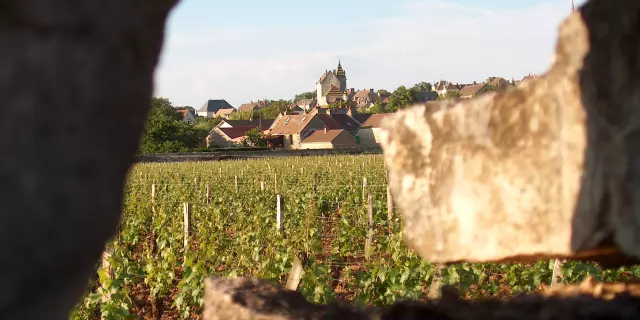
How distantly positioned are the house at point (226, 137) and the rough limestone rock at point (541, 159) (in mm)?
83734

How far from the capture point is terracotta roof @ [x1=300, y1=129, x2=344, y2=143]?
79500mm

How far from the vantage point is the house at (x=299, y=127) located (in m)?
84.2

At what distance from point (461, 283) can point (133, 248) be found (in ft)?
30.5

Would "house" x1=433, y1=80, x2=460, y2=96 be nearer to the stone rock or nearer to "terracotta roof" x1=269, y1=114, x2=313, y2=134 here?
"terracotta roof" x1=269, y1=114, x2=313, y2=134

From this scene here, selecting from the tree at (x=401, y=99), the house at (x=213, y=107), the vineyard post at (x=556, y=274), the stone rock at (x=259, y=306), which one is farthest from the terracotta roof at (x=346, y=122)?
the house at (x=213, y=107)

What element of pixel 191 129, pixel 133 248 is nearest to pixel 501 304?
pixel 133 248

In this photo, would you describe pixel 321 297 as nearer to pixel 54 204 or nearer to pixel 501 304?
pixel 501 304

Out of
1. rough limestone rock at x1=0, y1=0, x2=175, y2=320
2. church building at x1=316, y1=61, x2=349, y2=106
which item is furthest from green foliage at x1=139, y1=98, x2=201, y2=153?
church building at x1=316, y1=61, x2=349, y2=106

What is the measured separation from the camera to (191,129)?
7350 cm

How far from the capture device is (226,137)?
293 ft

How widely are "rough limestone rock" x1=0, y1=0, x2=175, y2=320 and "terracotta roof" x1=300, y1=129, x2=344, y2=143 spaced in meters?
77.2

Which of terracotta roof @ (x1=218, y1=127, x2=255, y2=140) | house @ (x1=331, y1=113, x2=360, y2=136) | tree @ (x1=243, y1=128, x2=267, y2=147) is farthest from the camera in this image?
house @ (x1=331, y1=113, x2=360, y2=136)

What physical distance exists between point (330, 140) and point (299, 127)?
7.24 meters

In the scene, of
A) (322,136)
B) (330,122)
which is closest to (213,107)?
(330,122)
